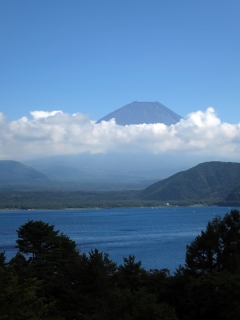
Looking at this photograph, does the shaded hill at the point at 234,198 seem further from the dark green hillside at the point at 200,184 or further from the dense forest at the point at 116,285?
the dense forest at the point at 116,285

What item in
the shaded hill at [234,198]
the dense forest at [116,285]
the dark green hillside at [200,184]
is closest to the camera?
the dense forest at [116,285]

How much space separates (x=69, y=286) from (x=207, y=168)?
388 feet

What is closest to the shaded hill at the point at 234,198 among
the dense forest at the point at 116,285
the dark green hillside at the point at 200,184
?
the dark green hillside at the point at 200,184

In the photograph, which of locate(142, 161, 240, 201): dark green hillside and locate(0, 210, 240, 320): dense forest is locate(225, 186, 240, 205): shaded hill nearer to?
locate(142, 161, 240, 201): dark green hillside

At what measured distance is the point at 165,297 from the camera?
1208cm

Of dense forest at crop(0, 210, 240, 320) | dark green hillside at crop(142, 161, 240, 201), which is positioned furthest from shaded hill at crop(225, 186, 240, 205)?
dense forest at crop(0, 210, 240, 320)

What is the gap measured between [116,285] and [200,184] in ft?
362

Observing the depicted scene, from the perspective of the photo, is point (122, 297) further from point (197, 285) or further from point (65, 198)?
point (65, 198)

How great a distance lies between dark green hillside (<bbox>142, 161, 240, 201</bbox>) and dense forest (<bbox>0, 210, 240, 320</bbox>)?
100732mm

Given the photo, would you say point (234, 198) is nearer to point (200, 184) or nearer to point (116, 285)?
point (200, 184)

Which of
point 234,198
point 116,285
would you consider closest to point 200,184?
point 234,198

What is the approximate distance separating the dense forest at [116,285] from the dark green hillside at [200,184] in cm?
10073

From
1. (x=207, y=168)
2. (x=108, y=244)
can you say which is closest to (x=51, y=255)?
(x=108, y=244)

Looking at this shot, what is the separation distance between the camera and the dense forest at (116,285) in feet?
28.7
